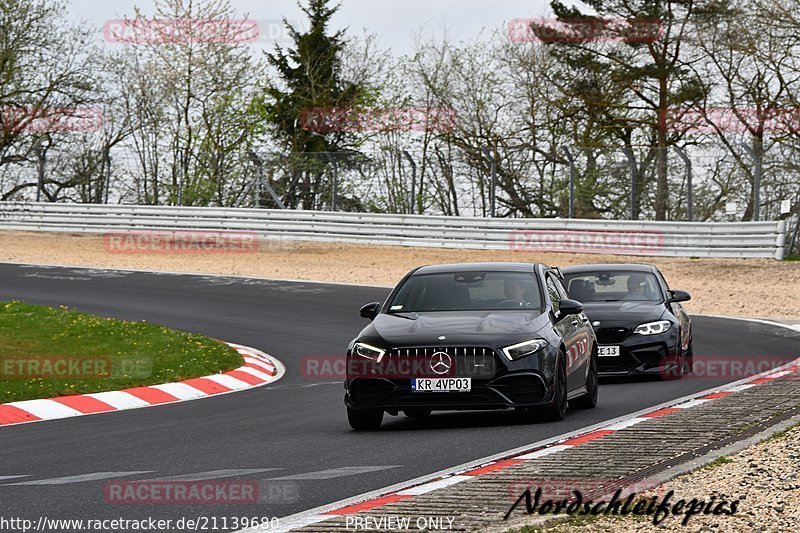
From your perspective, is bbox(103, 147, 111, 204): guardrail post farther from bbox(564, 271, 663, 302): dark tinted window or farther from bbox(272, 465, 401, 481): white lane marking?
bbox(272, 465, 401, 481): white lane marking

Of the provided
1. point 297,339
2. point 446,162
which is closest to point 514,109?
point 446,162

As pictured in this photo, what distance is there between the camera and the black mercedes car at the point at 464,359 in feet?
33.5

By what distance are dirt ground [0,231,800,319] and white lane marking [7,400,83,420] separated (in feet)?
52.1

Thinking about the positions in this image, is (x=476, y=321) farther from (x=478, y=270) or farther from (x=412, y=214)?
(x=412, y=214)

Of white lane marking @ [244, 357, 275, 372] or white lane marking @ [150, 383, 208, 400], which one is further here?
white lane marking @ [244, 357, 275, 372]

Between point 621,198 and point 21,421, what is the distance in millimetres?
23559

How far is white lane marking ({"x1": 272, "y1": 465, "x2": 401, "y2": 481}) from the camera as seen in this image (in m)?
7.74

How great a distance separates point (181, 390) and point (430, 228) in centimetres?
2160

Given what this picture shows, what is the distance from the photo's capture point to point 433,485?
7.16 metres

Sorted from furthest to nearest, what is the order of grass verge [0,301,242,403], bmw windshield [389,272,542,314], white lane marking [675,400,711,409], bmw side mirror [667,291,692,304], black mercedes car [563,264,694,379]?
bmw side mirror [667,291,692,304]
black mercedes car [563,264,694,379]
grass verge [0,301,242,403]
bmw windshield [389,272,542,314]
white lane marking [675,400,711,409]

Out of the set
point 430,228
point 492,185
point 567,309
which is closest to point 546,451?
point 567,309

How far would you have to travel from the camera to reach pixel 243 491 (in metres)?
7.16

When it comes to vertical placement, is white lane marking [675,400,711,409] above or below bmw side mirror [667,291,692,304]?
below

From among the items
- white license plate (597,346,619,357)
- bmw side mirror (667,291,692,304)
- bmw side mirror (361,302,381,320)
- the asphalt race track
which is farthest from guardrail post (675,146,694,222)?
bmw side mirror (361,302,381,320)
